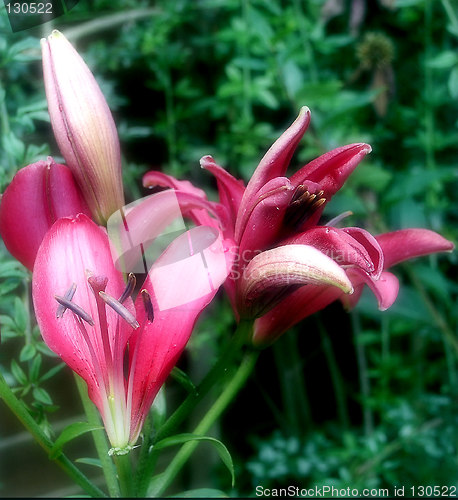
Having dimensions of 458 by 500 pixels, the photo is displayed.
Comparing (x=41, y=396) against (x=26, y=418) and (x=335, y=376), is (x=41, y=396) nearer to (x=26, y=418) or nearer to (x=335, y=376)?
(x=26, y=418)

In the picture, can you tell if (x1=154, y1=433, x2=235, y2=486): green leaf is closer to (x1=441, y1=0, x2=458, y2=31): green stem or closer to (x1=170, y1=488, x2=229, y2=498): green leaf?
(x1=170, y1=488, x2=229, y2=498): green leaf

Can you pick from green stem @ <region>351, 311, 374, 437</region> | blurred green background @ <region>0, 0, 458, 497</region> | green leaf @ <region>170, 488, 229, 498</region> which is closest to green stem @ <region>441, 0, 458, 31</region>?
blurred green background @ <region>0, 0, 458, 497</region>

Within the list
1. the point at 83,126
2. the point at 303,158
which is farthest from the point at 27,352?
the point at 303,158

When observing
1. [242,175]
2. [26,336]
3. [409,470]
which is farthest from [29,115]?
[409,470]

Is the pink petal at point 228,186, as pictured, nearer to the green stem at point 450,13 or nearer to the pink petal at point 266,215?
the pink petal at point 266,215

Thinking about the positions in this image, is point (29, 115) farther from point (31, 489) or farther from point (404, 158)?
point (404, 158)

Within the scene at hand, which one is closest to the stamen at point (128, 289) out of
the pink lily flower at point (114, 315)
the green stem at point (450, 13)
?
the pink lily flower at point (114, 315)
